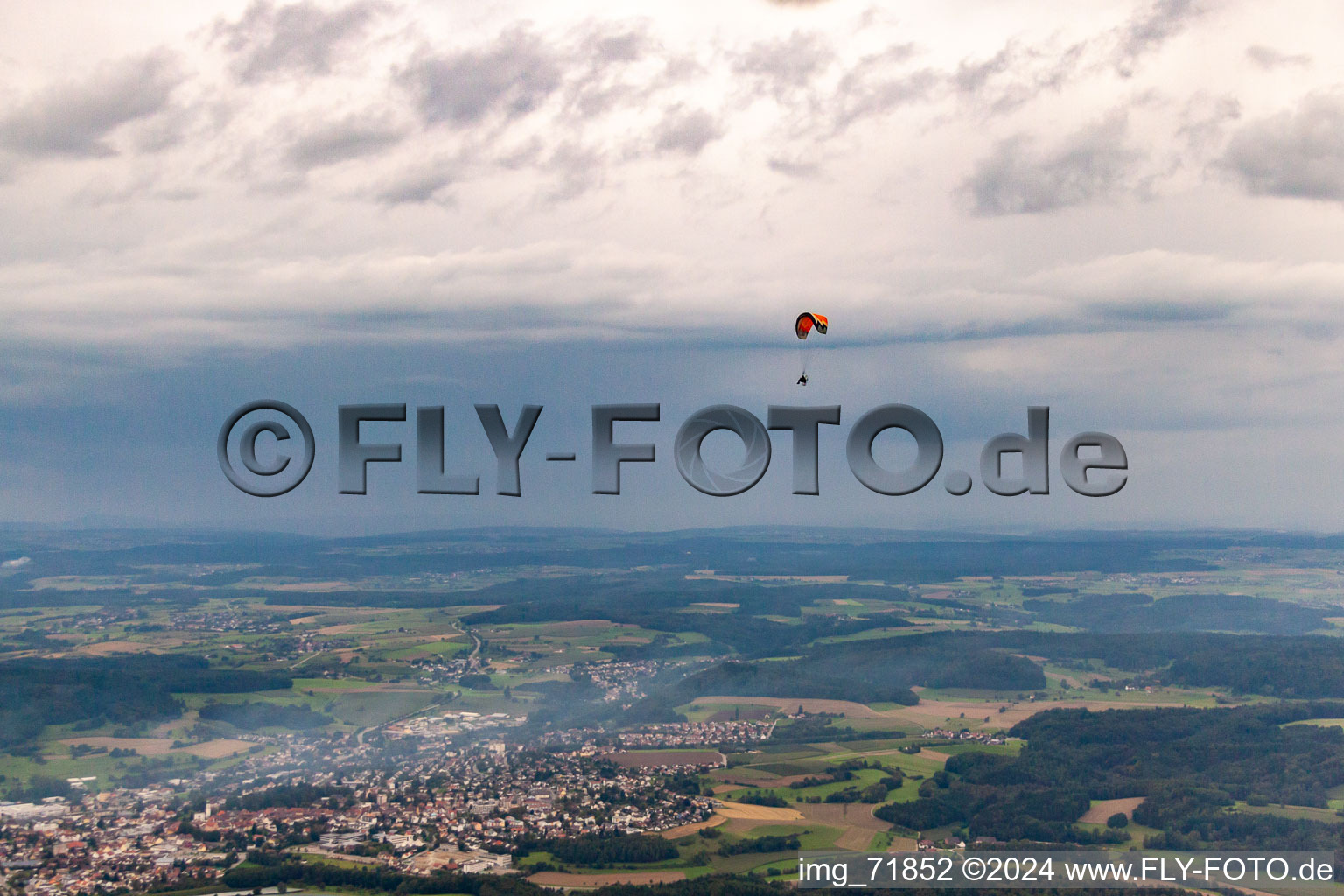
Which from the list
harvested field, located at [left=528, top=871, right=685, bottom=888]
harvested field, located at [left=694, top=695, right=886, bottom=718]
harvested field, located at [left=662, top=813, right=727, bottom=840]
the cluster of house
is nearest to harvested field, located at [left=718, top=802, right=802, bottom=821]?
harvested field, located at [left=662, top=813, right=727, bottom=840]

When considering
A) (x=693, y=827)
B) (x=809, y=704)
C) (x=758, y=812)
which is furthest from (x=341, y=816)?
(x=809, y=704)

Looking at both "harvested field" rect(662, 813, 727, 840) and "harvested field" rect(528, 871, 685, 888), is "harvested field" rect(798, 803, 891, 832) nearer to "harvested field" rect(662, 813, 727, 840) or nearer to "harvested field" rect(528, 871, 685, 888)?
"harvested field" rect(662, 813, 727, 840)

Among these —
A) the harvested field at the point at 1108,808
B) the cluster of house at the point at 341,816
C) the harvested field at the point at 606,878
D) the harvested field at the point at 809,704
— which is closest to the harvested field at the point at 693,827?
the cluster of house at the point at 341,816

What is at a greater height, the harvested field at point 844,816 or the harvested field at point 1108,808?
the harvested field at point 844,816

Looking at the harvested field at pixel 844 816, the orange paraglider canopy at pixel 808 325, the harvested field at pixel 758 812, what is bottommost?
the harvested field at pixel 844 816

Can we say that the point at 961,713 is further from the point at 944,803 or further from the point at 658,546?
the point at 658,546

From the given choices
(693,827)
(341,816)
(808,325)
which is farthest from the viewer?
(341,816)

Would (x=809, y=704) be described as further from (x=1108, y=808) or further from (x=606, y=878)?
(x=606, y=878)

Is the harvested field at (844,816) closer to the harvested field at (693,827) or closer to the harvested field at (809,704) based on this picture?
the harvested field at (693,827)

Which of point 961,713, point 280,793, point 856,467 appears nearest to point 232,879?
point 280,793

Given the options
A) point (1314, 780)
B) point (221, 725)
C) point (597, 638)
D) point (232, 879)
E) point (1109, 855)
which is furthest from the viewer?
point (597, 638)

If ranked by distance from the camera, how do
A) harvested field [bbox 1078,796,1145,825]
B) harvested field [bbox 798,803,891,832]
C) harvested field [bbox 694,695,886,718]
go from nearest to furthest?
harvested field [bbox 798,803,891,832] < harvested field [bbox 1078,796,1145,825] < harvested field [bbox 694,695,886,718]
